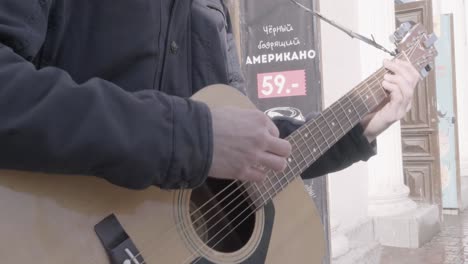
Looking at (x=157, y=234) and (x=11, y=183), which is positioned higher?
(x=11, y=183)

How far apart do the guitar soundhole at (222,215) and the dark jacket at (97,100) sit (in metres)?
0.21

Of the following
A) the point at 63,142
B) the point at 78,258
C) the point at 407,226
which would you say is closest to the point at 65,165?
the point at 63,142

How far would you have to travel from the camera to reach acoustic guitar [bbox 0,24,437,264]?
835 mm

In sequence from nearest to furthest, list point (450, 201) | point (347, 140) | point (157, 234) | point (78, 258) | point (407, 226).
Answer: point (78, 258) < point (157, 234) < point (347, 140) < point (407, 226) < point (450, 201)

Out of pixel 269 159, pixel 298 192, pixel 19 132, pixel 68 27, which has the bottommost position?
pixel 298 192

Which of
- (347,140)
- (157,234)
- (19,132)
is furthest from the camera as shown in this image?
(347,140)

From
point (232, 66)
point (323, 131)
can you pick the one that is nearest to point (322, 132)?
point (323, 131)

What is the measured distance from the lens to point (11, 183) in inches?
32.5

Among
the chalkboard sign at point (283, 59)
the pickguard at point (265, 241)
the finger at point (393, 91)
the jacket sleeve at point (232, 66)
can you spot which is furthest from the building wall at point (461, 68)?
the pickguard at point (265, 241)

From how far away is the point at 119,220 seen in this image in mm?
939

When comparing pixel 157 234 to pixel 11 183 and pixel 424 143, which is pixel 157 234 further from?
pixel 424 143

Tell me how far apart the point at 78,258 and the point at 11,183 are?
0.17 meters

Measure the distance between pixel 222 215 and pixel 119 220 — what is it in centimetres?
31

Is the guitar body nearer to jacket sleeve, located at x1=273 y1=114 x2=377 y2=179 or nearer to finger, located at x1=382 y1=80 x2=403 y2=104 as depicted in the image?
jacket sleeve, located at x1=273 y1=114 x2=377 y2=179
